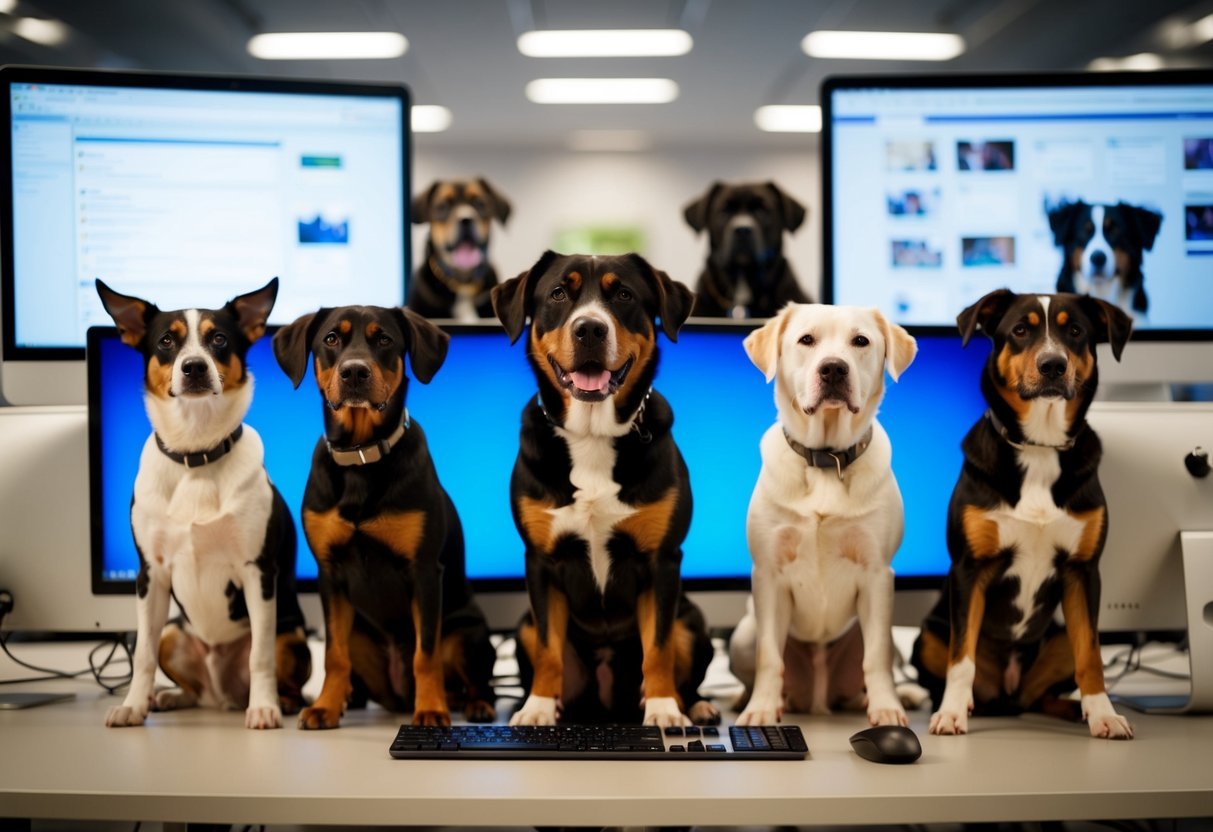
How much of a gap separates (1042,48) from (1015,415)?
831 cm

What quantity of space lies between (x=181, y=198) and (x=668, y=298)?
51.1 inches

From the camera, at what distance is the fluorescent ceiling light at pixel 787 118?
35.4 feet

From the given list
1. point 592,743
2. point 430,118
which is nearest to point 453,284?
point 592,743

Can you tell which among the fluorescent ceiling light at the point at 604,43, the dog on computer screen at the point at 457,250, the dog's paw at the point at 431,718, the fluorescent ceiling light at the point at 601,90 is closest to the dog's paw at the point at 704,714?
the dog's paw at the point at 431,718

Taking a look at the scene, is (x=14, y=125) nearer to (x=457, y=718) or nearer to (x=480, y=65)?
(x=457, y=718)

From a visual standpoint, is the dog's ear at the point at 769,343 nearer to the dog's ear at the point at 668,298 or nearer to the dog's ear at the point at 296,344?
the dog's ear at the point at 668,298

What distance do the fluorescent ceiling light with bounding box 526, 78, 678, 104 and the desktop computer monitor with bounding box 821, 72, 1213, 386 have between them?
7486 millimetres

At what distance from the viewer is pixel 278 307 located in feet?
8.45

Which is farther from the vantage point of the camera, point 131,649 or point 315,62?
point 315,62

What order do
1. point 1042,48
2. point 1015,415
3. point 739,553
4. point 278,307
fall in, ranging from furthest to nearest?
point 1042,48 < point 278,307 < point 739,553 < point 1015,415

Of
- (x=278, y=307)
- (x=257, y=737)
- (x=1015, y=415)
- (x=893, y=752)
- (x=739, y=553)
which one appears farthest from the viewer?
(x=278, y=307)

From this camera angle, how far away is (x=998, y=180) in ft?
8.46

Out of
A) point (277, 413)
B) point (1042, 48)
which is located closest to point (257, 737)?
point (277, 413)

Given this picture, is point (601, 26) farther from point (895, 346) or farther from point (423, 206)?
point (895, 346)
